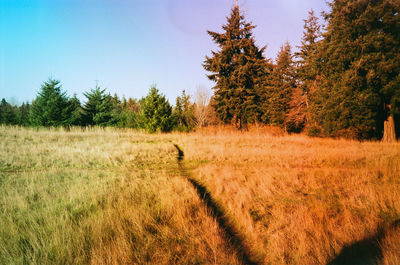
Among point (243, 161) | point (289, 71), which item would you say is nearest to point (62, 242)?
point (243, 161)

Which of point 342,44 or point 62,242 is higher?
point 342,44

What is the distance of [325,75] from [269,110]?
11141 millimetres

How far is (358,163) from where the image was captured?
7906mm

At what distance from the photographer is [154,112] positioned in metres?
21.3

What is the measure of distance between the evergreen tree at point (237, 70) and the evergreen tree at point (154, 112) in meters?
8.40

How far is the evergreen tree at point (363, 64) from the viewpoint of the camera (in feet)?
46.1

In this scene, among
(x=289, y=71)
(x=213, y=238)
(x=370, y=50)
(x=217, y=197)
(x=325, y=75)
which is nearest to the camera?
(x=213, y=238)

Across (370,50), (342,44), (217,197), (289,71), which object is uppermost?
(289,71)

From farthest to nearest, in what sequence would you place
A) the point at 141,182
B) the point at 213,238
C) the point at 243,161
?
the point at 243,161
the point at 141,182
the point at 213,238

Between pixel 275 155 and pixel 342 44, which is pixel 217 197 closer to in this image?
pixel 275 155

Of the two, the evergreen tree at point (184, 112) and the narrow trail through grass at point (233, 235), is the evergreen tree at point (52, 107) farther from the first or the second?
the narrow trail through grass at point (233, 235)

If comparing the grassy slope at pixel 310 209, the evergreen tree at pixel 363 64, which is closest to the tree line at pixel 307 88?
the evergreen tree at pixel 363 64

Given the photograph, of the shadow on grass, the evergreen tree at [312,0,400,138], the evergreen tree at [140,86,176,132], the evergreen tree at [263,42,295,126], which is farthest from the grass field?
the evergreen tree at [263,42,295,126]

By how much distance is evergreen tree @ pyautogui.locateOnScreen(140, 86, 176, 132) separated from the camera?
21.3 m
